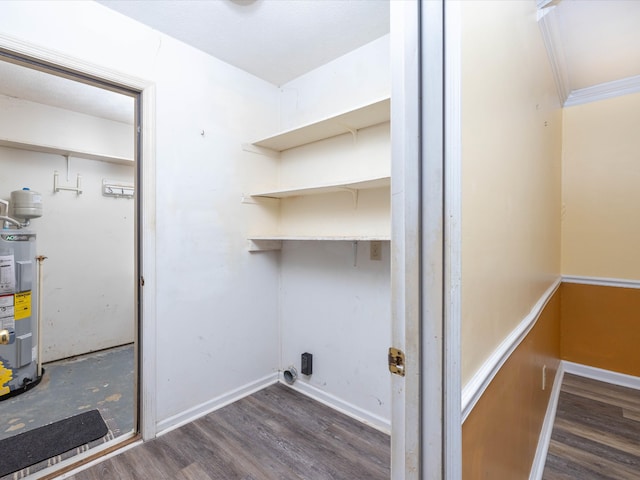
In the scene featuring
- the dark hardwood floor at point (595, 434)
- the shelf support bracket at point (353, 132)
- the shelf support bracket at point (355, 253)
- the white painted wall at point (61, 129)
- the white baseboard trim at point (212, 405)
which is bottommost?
the dark hardwood floor at point (595, 434)

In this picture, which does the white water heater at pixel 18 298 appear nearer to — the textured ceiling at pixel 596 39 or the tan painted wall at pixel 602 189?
the textured ceiling at pixel 596 39

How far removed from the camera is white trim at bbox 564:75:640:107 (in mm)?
2477

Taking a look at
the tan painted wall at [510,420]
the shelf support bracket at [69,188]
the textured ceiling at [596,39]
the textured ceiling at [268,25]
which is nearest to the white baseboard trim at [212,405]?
the tan painted wall at [510,420]

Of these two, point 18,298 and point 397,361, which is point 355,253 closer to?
point 397,361

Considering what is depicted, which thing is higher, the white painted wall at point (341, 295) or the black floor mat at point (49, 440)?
the white painted wall at point (341, 295)

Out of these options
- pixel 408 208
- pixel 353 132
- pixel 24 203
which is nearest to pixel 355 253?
pixel 353 132

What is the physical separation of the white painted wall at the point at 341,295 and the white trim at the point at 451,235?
4.02 ft

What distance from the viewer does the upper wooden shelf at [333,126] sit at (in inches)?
68.5

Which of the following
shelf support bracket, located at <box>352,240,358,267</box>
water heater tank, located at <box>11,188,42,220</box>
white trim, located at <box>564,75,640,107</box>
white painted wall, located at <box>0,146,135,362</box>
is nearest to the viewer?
shelf support bracket, located at <box>352,240,358,267</box>

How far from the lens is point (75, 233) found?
3.12 m

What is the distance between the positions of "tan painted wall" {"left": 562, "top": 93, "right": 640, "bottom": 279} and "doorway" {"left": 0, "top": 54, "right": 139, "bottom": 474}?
3847 millimetres

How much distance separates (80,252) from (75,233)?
7.9 inches

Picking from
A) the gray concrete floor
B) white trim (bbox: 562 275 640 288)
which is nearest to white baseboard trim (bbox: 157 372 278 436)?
the gray concrete floor

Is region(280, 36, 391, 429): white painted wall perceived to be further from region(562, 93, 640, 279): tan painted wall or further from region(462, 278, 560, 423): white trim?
region(562, 93, 640, 279): tan painted wall
